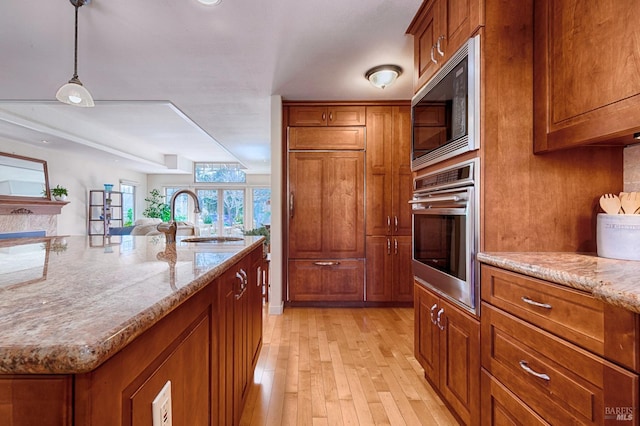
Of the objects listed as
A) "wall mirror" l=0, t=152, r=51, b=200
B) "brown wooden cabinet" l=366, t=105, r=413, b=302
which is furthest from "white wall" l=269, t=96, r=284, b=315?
"wall mirror" l=0, t=152, r=51, b=200

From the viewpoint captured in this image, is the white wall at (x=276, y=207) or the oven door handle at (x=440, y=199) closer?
the oven door handle at (x=440, y=199)

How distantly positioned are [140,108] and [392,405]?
476 centimetres

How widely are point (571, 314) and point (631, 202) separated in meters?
0.60

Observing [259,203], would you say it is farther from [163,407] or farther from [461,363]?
[163,407]

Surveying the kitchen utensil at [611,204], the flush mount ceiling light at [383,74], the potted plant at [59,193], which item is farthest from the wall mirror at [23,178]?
the kitchen utensil at [611,204]

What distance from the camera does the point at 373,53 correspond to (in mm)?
2488

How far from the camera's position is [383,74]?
2.72 m

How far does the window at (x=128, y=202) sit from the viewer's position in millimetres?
8703

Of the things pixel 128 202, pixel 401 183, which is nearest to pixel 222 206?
pixel 128 202

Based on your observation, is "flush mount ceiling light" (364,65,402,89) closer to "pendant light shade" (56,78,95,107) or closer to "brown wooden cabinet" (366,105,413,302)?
"brown wooden cabinet" (366,105,413,302)

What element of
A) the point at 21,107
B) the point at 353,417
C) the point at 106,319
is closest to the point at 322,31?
the point at 106,319

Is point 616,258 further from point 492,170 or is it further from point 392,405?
point 392,405

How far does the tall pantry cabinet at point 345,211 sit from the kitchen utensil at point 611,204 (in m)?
2.16

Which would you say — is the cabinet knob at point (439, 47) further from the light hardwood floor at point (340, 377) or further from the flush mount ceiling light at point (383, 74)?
the light hardwood floor at point (340, 377)
